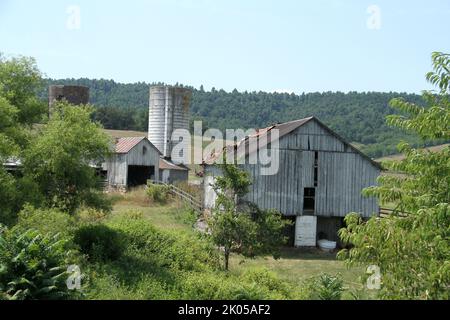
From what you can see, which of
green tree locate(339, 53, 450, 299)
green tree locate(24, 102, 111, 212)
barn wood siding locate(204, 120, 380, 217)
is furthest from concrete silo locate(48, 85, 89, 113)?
green tree locate(339, 53, 450, 299)

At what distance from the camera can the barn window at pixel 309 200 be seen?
1022 inches

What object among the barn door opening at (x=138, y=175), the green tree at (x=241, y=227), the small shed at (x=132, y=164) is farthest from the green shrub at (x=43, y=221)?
the barn door opening at (x=138, y=175)

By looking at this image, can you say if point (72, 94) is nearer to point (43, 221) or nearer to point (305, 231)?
point (305, 231)

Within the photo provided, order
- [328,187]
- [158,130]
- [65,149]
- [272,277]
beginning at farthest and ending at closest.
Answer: [158,130] < [328,187] < [65,149] < [272,277]

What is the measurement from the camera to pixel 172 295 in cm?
1277

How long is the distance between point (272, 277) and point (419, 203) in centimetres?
781

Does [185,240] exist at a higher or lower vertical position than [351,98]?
lower

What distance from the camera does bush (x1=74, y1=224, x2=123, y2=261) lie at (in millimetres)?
15594

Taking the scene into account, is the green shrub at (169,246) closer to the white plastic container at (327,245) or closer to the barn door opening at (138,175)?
the white plastic container at (327,245)

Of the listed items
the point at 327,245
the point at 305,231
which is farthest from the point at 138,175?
the point at 327,245

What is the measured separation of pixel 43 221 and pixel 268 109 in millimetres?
117180

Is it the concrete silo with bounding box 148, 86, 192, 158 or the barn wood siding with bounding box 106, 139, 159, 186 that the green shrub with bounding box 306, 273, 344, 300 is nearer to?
the barn wood siding with bounding box 106, 139, 159, 186
